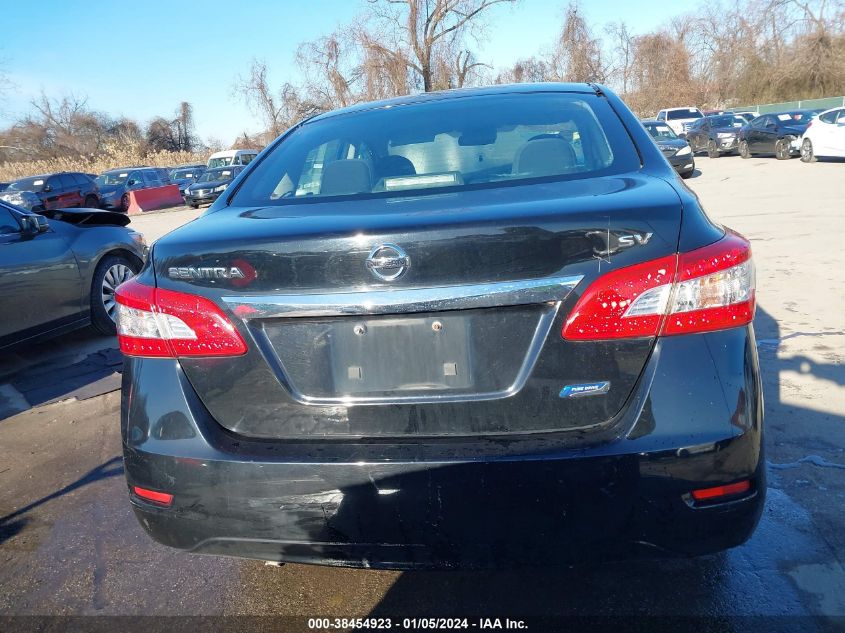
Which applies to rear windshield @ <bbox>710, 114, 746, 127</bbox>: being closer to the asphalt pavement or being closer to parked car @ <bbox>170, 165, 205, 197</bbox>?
parked car @ <bbox>170, 165, 205, 197</bbox>

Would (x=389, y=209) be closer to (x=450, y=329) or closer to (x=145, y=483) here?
(x=450, y=329)

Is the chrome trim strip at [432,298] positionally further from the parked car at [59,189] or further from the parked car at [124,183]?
the parked car at [124,183]

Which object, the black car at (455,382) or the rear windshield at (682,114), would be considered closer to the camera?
the black car at (455,382)

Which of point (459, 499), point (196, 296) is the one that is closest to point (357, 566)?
point (459, 499)

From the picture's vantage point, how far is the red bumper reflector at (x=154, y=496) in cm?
198

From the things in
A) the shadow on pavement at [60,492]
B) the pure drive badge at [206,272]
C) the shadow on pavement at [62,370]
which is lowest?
the shadow on pavement at [60,492]

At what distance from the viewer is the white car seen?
59.6 ft

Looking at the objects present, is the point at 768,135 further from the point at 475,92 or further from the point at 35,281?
the point at 35,281

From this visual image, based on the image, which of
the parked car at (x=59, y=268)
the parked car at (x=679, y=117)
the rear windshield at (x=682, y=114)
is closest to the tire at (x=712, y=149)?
the parked car at (x=679, y=117)

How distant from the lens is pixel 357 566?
1938 millimetres

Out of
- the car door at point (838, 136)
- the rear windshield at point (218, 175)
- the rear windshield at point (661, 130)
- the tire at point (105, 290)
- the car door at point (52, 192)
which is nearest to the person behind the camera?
the tire at point (105, 290)

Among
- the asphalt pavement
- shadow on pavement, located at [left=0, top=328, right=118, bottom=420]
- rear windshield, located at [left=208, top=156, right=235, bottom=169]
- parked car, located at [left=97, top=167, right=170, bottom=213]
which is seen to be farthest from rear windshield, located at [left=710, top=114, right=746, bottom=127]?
shadow on pavement, located at [left=0, top=328, right=118, bottom=420]

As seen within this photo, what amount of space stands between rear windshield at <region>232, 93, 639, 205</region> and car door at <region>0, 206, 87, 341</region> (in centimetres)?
362

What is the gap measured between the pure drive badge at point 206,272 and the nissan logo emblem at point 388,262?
0.37 m
